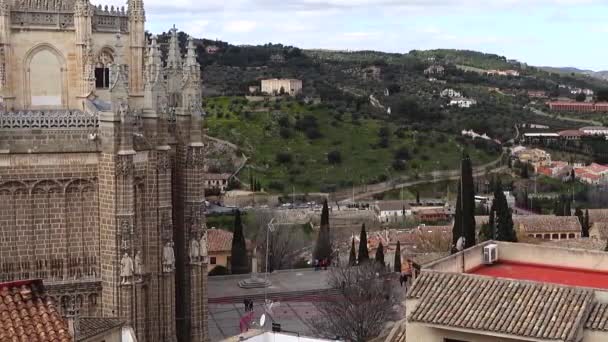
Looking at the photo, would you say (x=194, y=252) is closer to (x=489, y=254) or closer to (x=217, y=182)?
(x=489, y=254)

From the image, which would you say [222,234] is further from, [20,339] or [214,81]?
[214,81]

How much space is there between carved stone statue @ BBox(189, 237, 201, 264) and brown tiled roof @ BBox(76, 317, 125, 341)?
584cm

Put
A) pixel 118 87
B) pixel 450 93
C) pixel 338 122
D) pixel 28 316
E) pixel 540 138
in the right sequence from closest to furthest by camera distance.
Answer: pixel 28 316
pixel 118 87
pixel 338 122
pixel 540 138
pixel 450 93

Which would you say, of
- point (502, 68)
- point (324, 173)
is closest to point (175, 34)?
point (324, 173)

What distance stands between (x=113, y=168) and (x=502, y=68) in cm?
18918

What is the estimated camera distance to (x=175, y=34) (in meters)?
21.7

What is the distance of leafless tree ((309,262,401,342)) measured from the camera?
26.7 meters

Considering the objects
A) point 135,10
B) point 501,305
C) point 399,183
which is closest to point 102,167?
point 135,10

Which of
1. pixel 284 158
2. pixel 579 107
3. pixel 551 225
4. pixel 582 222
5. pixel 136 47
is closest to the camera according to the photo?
pixel 136 47

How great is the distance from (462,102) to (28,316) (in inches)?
4437

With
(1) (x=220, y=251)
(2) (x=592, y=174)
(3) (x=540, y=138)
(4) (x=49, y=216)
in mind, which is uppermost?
(4) (x=49, y=216)

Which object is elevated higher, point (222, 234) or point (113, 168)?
point (113, 168)

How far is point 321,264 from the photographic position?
39.6 metres

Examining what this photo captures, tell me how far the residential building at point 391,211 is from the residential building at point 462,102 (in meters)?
51.9
